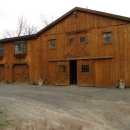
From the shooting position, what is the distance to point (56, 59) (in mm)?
20188

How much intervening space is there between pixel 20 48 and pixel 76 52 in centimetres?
741

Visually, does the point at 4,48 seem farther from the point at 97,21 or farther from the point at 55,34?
the point at 97,21

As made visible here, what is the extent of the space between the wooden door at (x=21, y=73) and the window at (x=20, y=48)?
1.63 meters

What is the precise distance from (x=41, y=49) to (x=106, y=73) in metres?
7.72

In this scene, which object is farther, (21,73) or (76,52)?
(21,73)

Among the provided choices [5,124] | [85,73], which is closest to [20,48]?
[85,73]

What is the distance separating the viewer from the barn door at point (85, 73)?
18172 mm

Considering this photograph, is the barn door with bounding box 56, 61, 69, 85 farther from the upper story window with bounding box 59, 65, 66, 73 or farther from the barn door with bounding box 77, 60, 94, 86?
the barn door with bounding box 77, 60, 94, 86

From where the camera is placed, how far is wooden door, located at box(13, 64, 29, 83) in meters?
22.7

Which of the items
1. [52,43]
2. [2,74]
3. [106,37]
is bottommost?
[2,74]

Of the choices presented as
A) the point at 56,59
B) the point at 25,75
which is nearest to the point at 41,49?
the point at 56,59

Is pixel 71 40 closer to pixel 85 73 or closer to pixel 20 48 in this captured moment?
pixel 85 73

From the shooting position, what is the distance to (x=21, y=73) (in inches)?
912

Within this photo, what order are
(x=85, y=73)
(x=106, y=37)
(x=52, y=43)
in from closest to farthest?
(x=106, y=37), (x=85, y=73), (x=52, y=43)
